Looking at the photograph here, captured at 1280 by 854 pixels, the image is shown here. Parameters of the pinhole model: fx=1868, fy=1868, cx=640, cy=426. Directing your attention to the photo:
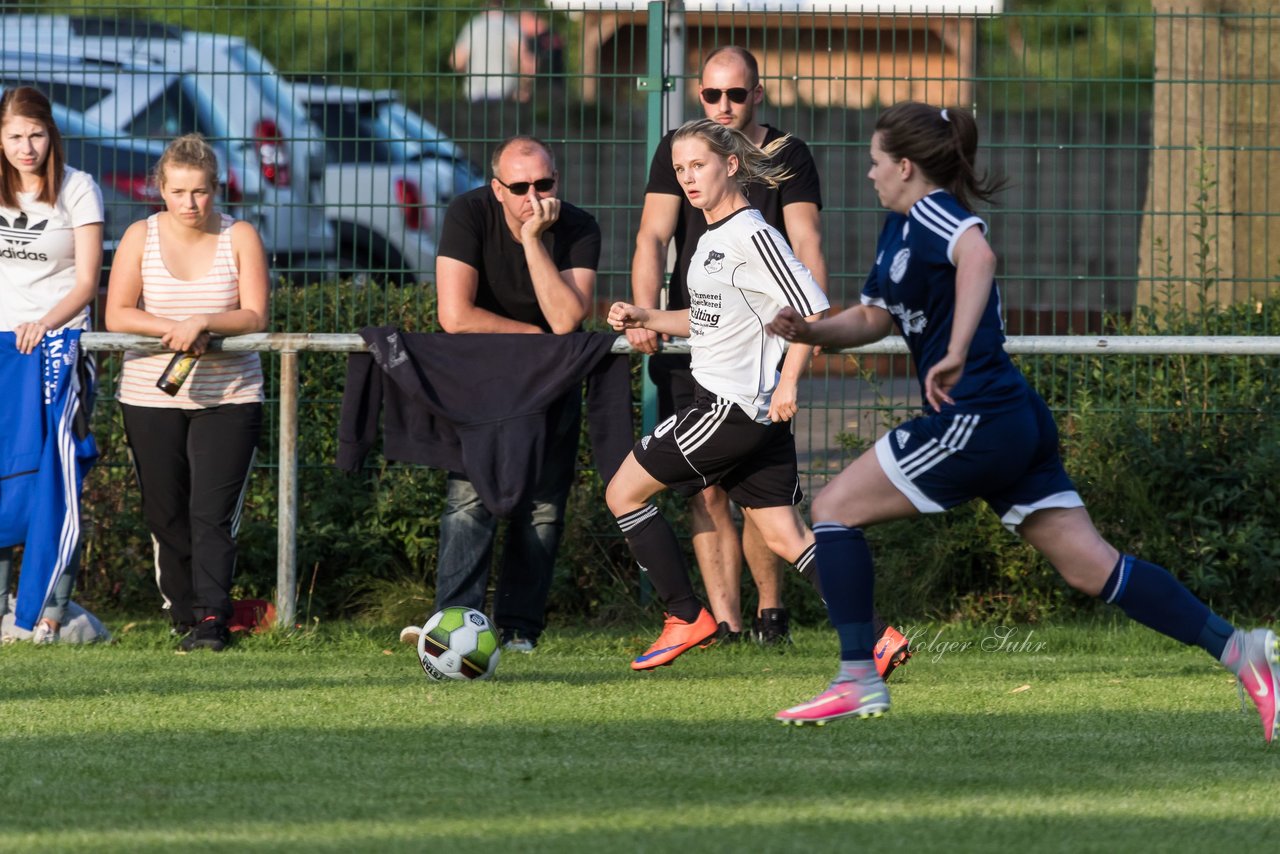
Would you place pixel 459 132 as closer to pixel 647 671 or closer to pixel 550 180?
pixel 550 180

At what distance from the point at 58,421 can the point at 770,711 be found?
3226 mm

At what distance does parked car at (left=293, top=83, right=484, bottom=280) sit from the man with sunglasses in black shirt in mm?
1064

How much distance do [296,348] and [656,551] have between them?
174cm

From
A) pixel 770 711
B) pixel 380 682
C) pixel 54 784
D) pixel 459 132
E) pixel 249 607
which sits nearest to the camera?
pixel 54 784

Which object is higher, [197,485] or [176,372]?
[176,372]

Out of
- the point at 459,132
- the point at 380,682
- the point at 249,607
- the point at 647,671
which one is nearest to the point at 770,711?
the point at 647,671

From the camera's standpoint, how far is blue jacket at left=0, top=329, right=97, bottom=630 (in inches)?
287

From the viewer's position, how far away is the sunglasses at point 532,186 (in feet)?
23.1

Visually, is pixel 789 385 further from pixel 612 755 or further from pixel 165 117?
pixel 165 117

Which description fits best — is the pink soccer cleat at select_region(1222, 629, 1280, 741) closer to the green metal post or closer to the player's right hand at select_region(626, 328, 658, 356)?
the player's right hand at select_region(626, 328, 658, 356)

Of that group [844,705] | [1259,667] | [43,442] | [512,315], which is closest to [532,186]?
[512,315]

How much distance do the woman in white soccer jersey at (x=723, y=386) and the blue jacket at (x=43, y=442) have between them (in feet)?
7.31

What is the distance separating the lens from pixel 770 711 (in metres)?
5.79

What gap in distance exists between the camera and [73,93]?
916 centimetres
